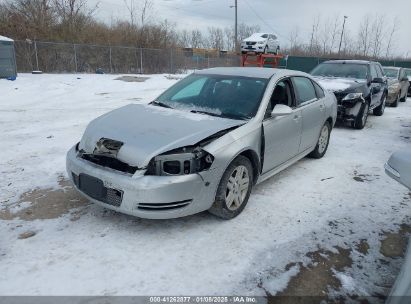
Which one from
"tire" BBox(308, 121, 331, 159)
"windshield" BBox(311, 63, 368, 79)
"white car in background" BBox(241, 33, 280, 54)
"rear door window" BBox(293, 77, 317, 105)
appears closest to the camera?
"rear door window" BBox(293, 77, 317, 105)

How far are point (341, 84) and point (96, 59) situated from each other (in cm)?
1754

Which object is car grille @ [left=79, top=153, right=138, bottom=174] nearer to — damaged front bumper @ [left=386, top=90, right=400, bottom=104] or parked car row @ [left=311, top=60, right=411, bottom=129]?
parked car row @ [left=311, top=60, right=411, bottom=129]

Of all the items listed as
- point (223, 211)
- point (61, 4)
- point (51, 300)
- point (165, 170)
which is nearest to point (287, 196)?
point (223, 211)

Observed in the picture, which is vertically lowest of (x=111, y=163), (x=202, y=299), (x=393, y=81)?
(x=202, y=299)

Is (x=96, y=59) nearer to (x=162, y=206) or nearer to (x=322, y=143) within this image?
(x=322, y=143)

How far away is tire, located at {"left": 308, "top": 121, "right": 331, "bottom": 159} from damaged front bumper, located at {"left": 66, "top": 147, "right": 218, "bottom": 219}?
3.20m

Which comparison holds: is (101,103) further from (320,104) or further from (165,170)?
(165,170)

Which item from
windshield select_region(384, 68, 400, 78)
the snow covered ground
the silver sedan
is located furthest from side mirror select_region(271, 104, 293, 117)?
windshield select_region(384, 68, 400, 78)

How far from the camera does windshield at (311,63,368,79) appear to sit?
31.4 ft

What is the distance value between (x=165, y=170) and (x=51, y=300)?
4.56 feet

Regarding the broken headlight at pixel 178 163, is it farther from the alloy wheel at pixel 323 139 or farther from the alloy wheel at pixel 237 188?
the alloy wheel at pixel 323 139

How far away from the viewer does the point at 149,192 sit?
3.21 meters

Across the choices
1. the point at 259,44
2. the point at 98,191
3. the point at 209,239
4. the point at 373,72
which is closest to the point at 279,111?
the point at 209,239

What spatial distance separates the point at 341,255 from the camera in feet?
10.9
